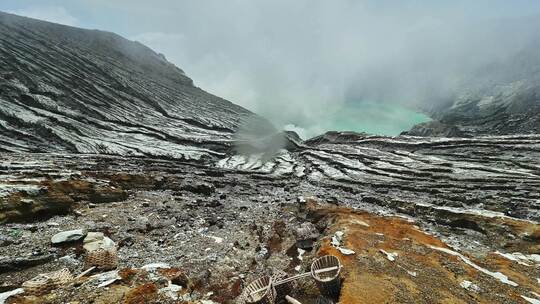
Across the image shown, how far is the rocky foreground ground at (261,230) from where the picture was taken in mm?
12695

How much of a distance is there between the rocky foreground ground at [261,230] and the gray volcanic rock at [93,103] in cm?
1229

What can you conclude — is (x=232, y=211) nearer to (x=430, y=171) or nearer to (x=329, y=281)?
(x=329, y=281)

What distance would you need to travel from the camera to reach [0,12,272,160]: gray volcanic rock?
159ft

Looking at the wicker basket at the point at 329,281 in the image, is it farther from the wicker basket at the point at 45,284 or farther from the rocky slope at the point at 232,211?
the wicker basket at the point at 45,284

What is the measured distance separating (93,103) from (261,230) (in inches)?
2209

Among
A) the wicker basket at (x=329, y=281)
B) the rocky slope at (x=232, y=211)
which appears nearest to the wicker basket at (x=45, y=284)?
the rocky slope at (x=232, y=211)

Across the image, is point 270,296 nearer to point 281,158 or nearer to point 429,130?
point 281,158

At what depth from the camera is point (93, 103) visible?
216 feet

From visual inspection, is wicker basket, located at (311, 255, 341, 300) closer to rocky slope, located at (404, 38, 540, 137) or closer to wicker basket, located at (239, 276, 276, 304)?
wicker basket, located at (239, 276, 276, 304)

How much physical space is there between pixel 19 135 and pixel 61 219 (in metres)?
32.5

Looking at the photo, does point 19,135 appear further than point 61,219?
Yes

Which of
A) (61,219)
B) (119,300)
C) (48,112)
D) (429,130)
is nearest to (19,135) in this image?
(48,112)

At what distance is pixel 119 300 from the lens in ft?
35.2

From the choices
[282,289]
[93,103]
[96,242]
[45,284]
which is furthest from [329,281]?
[93,103]
